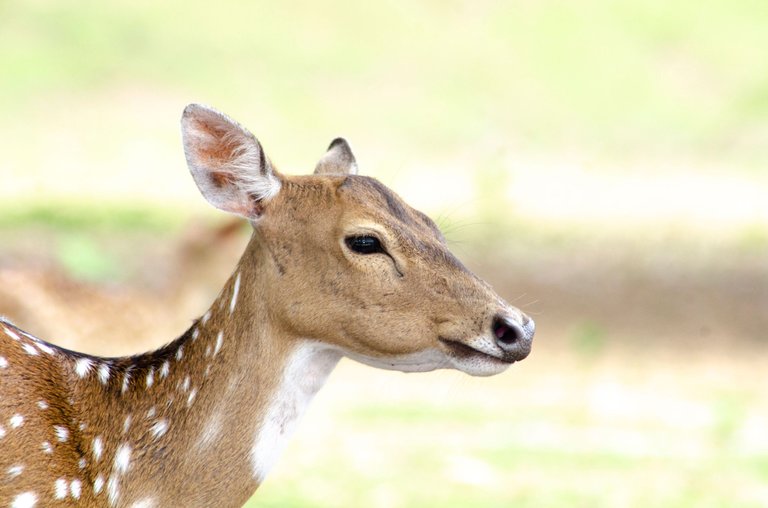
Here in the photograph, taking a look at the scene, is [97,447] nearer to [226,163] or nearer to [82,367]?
[82,367]

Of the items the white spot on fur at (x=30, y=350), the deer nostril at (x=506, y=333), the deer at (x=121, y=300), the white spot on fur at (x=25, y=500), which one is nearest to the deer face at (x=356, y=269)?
the deer nostril at (x=506, y=333)

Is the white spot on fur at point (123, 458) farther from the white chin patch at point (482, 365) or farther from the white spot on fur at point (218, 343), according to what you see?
the white chin patch at point (482, 365)

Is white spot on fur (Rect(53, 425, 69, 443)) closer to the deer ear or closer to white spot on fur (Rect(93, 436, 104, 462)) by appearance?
white spot on fur (Rect(93, 436, 104, 462))

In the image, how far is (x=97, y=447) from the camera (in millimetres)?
4016

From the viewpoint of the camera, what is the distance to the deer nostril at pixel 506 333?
3803 mm

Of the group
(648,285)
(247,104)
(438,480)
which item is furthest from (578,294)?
(247,104)

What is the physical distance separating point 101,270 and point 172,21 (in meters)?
9.94

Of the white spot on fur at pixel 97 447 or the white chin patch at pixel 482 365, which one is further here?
the white spot on fur at pixel 97 447

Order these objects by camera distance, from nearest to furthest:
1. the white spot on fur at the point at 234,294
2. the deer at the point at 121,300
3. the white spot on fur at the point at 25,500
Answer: the white spot on fur at the point at 25,500 < the white spot on fur at the point at 234,294 < the deer at the point at 121,300

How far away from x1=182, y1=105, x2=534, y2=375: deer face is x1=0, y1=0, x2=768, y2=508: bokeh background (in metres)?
0.84

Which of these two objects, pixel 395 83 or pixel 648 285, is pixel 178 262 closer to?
pixel 648 285

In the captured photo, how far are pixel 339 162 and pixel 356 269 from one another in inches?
32.3

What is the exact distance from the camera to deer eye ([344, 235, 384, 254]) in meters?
3.99

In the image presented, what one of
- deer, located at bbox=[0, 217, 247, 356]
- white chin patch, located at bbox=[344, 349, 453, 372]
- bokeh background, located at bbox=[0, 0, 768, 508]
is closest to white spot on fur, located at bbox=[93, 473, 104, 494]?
white chin patch, located at bbox=[344, 349, 453, 372]
